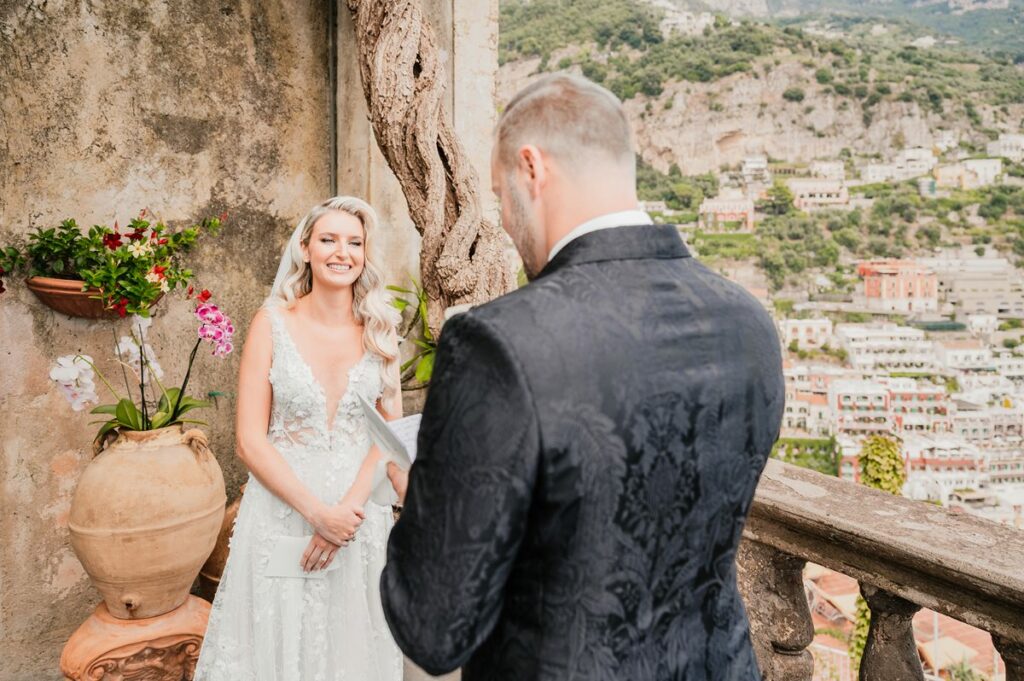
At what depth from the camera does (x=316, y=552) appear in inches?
80.5

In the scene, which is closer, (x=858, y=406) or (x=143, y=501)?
(x=143, y=501)

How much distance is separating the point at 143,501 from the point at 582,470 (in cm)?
189

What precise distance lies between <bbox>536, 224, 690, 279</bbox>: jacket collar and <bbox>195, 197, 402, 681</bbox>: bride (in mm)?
1326

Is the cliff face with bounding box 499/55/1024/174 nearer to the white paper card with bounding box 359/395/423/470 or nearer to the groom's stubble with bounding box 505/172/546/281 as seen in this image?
the white paper card with bounding box 359/395/423/470

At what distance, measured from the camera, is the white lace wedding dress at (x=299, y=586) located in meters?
2.06

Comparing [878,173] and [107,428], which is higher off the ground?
[878,173]

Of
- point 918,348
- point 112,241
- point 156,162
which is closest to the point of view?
point 112,241

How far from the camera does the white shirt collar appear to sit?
922mm

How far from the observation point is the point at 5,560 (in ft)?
9.16

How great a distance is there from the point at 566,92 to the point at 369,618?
1.71 meters

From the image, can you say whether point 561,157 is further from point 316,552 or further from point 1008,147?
point 1008,147

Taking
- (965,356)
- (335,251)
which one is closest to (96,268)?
(335,251)

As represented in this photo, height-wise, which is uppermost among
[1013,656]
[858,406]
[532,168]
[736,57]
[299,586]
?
[736,57]

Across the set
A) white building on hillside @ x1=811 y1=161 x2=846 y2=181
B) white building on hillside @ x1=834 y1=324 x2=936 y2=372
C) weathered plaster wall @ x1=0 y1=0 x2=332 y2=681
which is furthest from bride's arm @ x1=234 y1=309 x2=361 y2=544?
white building on hillside @ x1=811 y1=161 x2=846 y2=181
